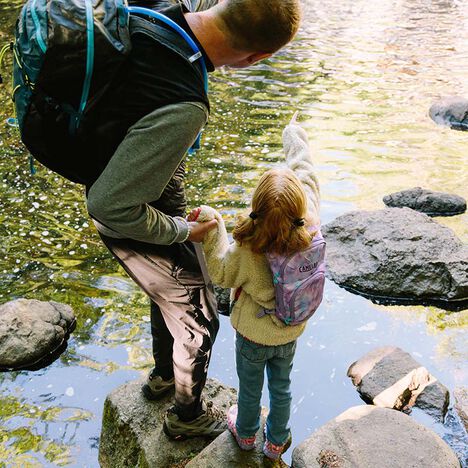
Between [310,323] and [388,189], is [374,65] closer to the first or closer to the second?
[388,189]

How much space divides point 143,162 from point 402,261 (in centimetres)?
296

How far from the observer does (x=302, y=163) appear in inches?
97.6

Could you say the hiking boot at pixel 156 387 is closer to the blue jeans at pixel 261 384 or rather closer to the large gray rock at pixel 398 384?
the blue jeans at pixel 261 384

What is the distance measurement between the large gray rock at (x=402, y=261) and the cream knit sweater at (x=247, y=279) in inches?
77.9

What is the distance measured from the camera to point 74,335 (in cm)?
388

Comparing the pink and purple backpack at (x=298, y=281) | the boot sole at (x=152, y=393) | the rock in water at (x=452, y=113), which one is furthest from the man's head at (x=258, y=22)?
the rock in water at (x=452, y=113)

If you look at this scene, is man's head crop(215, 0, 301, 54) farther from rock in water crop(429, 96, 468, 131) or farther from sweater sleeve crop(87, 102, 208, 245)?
rock in water crop(429, 96, 468, 131)

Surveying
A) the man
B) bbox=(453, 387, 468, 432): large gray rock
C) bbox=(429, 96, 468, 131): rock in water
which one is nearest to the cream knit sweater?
the man

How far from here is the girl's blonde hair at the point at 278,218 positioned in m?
2.10

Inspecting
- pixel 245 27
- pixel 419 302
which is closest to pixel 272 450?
pixel 245 27

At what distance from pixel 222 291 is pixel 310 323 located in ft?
2.11

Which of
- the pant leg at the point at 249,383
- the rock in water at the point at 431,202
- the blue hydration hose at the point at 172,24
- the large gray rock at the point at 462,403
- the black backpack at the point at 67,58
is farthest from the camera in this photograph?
the rock in water at the point at 431,202

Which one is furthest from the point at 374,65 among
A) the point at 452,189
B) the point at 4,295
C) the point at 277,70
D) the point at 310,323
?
the point at 4,295

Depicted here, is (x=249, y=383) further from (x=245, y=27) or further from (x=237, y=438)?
(x=245, y=27)
